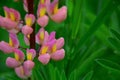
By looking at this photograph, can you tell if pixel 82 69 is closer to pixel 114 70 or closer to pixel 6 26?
pixel 114 70

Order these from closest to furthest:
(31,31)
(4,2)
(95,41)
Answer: (31,31), (95,41), (4,2)

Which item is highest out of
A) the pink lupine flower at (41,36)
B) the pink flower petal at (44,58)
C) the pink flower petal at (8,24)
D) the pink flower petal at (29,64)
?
the pink flower petal at (8,24)

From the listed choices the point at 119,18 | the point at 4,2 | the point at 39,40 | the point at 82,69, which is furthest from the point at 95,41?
the point at 39,40

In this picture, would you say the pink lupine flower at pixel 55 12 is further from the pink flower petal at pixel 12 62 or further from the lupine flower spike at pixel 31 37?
the pink flower petal at pixel 12 62

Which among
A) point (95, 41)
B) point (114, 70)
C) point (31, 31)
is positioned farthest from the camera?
point (95, 41)

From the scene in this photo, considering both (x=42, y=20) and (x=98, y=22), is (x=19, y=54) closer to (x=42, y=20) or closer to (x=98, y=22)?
(x=42, y=20)

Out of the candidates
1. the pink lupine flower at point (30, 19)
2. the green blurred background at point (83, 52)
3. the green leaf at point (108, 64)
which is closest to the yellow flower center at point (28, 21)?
Result: the pink lupine flower at point (30, 19)

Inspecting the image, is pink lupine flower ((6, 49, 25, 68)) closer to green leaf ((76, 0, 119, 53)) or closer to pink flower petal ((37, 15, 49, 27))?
pink flower petal ((37, 15, 49, 27))

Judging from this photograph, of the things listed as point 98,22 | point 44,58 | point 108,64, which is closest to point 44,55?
point 44,58
